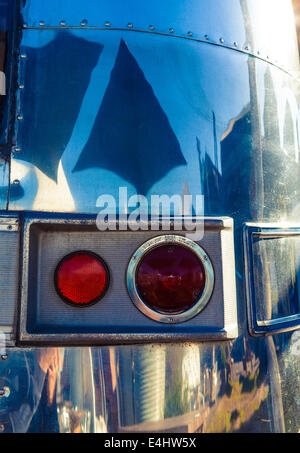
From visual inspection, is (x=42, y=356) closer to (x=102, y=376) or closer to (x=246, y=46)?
(x=102, y=376)

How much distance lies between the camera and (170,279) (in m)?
1.40

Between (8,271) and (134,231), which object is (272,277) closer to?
(134,231)

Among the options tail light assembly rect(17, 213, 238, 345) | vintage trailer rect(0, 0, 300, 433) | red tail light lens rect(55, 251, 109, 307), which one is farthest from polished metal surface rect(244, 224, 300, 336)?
red tail light lens rect(55, 251, 109, 307)

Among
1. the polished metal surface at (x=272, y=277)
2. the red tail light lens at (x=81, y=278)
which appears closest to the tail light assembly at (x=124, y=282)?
the red tail light lens at (x=81, y=278)

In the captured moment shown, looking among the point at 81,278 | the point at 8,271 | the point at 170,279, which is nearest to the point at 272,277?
the point at 170,279

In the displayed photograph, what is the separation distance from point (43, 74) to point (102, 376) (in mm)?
976

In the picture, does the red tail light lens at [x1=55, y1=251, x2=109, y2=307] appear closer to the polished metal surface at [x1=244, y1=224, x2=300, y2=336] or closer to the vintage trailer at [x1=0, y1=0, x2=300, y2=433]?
the vintage trailer at [x1=0, y1=0, x2=300, y2=433]

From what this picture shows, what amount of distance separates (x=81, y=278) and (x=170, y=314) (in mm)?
299

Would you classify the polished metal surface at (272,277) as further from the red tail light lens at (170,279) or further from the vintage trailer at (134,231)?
the red tail light lens at (170,279)

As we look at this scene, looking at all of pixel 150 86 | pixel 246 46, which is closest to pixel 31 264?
pixel 150 86

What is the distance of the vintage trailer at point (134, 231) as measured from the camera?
135cm

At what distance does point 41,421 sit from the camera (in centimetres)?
133

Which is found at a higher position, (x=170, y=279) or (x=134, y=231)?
(x=134, y=231)

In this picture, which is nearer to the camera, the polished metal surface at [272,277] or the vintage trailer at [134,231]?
the vintage trailer at [134,231]
